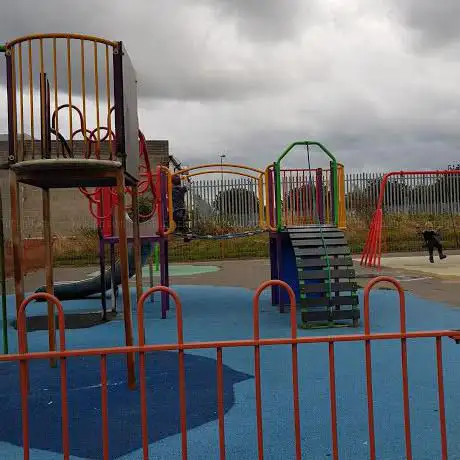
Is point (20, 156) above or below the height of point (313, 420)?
above

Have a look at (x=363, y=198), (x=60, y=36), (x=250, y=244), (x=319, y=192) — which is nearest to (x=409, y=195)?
(x=363, y=198)

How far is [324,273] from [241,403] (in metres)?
3.71

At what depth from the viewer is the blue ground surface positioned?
3332 mm

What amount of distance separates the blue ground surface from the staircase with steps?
587 millimetres

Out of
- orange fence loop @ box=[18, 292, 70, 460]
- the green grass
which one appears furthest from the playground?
the green grass

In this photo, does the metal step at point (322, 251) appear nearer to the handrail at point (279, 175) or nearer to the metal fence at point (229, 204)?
the handrail at point (279, 175)

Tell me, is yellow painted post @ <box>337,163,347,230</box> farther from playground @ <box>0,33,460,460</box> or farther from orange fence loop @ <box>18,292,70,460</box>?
orange fence loop @ <box>18,292,70,460</box>

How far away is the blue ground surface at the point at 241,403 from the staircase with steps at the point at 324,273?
0.59 metres

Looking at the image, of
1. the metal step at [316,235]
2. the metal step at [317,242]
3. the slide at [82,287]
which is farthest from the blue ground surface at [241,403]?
the slide at [82,287]

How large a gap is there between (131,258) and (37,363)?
4789 millimetres

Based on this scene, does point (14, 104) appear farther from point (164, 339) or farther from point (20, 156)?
point (164, 339)

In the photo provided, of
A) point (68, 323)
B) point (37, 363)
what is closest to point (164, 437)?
point (37, 363)

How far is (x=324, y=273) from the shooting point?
759cm

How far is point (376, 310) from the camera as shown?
346 inches
